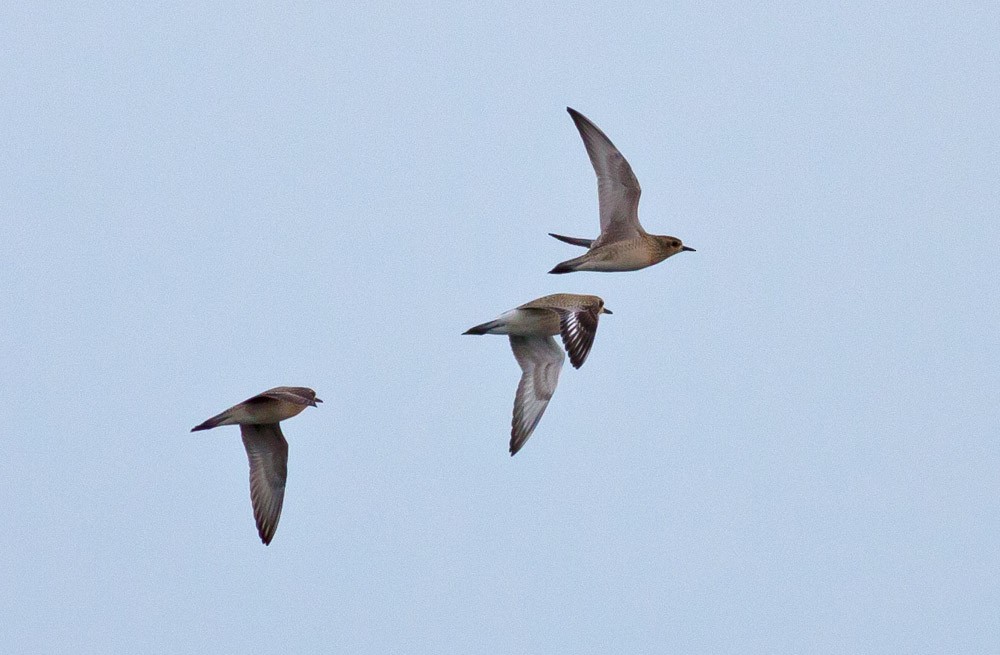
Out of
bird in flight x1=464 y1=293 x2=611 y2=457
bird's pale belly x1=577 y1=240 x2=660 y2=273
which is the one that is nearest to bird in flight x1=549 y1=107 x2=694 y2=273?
bird's pale belly x1=577 y1=240 x2=660 y2=273

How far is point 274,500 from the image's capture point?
1506 centimetres

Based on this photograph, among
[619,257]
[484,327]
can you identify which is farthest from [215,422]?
[619,257]

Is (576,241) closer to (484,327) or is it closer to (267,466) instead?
(484,327)

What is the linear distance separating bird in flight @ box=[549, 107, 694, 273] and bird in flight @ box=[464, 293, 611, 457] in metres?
0.51

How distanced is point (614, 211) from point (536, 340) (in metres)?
1.72

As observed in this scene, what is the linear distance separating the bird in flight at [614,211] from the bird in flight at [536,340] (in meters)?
0.51

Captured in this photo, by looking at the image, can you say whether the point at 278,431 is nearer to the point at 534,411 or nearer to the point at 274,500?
the point at 274,500

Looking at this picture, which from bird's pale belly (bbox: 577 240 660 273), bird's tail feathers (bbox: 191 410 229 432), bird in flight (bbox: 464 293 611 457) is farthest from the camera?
bird's pale belly (bbox: 577 240 660 273)

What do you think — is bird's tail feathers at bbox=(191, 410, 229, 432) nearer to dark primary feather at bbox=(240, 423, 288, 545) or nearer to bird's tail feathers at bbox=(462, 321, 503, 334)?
dark primary feather at bbox=(240, 423, 288, 545)

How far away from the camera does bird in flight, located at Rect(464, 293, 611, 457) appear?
1491 cm

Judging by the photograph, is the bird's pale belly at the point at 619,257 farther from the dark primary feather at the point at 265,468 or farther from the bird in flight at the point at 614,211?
the dark primary feather at the point at 265,468

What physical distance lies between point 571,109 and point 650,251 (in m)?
1.96

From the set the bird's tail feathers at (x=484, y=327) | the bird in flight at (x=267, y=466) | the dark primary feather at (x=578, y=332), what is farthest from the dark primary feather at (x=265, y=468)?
the dark primary feather at (x=578, y=332)

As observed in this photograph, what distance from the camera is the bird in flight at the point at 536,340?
14.9 m
